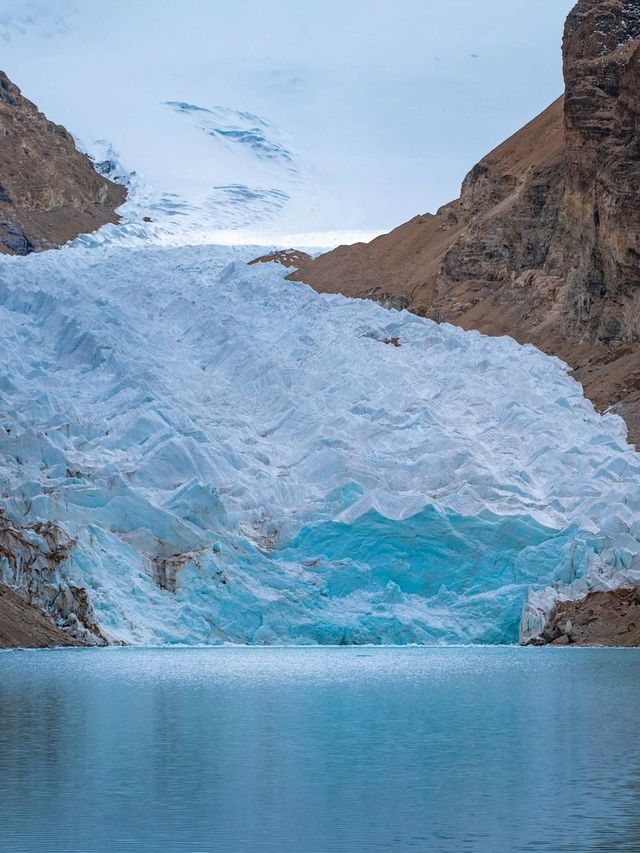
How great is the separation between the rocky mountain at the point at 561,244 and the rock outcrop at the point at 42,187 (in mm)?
10192

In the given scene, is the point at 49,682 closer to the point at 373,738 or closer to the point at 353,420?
the point at 373,738

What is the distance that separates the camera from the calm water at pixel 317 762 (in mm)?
7641

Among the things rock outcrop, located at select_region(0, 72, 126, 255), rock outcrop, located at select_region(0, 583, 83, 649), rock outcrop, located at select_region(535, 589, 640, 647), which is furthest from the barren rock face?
rock outcrop, located at select_region(0, 583, 83, 649)

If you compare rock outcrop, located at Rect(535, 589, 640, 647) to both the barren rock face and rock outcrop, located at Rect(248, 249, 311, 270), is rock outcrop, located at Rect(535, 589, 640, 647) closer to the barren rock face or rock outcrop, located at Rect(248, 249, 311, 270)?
the barren rock face

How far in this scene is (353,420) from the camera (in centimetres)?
2928

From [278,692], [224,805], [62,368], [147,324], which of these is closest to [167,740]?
[224,805]

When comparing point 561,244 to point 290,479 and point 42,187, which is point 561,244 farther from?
point 42,187

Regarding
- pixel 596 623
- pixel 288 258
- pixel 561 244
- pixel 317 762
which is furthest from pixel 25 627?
pixel 288 258

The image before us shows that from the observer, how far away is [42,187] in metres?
54.3

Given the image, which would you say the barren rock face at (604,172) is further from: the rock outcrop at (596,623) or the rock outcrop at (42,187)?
the rock outcrop at (42,187)

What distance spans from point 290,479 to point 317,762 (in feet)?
57.9

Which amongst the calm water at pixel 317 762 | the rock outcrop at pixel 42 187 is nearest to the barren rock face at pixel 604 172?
the rock outcrop at pixel 42 187

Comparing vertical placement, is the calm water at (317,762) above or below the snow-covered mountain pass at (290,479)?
below

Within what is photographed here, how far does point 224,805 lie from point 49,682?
7.71 metres
